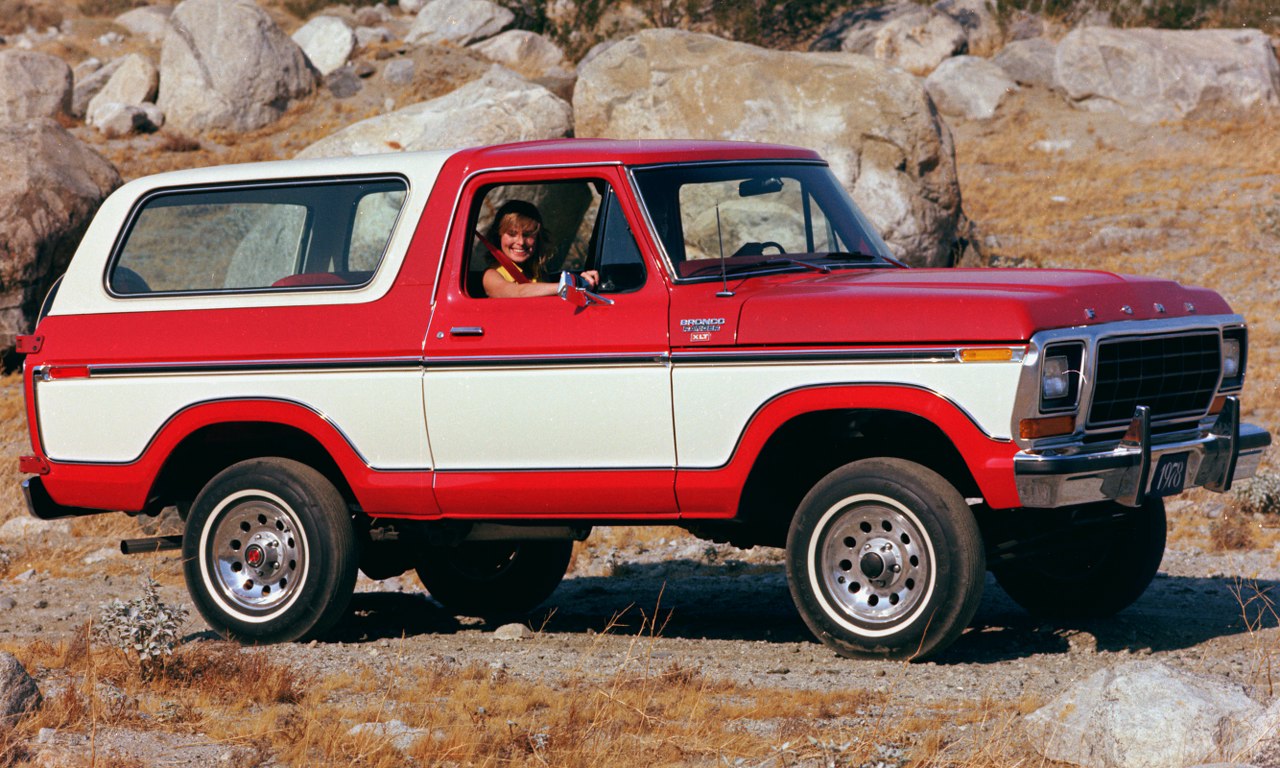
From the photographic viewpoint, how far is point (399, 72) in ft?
94.1

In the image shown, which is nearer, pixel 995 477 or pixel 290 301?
pixel 995 477

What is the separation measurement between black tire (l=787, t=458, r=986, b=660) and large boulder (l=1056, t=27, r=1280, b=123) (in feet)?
68.4

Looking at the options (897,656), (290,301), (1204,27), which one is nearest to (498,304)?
(290,301)

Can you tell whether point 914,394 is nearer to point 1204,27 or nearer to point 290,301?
point 290,301

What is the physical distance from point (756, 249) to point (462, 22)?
91.2ft

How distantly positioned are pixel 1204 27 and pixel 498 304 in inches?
1107

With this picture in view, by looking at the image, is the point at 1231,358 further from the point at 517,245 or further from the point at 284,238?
the point at 284,238

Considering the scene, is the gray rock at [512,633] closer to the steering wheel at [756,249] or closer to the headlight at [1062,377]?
the steering wheel at [756,249]

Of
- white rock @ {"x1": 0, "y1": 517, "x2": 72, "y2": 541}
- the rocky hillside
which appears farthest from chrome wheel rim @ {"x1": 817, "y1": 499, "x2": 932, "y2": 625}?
→ the rocky hillside

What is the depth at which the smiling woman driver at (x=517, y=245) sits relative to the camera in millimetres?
7043

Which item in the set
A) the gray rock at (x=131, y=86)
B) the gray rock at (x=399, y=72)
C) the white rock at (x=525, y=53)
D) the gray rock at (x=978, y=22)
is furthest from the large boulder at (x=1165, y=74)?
the gray rock at (x=131, y=86)

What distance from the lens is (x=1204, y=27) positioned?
1237 inches

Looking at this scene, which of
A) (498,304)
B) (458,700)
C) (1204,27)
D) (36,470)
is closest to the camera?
(458,700)

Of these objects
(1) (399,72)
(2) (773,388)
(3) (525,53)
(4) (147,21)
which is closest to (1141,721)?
(2) (773,388)
